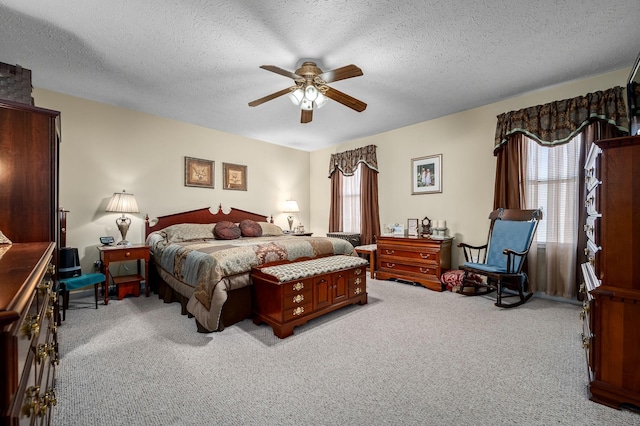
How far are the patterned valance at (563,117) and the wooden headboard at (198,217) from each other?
4470 millimetres

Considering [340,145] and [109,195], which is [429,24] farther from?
[109,195]

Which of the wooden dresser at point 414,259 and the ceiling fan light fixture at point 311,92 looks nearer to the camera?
the ceiling fan light fixture at point 311,92

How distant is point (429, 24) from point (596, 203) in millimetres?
1893

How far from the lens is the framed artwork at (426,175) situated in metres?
4.82

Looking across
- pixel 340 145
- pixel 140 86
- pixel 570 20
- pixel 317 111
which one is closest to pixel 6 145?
pixel 140 86

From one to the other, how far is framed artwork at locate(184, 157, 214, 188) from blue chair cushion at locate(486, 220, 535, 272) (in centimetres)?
471

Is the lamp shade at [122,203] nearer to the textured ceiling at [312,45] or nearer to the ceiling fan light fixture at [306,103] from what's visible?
the textured ceiling at [312,45]

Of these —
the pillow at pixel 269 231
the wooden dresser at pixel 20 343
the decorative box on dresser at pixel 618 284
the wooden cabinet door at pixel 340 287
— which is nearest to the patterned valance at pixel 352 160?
the pillow at pixel 269 231

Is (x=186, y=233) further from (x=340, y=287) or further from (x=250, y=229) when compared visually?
(x=340, y=287)

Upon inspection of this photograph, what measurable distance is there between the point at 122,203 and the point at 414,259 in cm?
442

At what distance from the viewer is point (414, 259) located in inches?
178

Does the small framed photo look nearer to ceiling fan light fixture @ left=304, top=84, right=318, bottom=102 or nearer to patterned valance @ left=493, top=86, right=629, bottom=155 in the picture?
patterned valance @ left=493, top=86, right=629, bottom=155

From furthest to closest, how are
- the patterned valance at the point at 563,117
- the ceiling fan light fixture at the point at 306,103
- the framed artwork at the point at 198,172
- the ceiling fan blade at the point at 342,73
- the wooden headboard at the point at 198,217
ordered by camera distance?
the framed artwork at the point at 198,172
the wooden headboard at the point at 198,217
the patterned valance at the point at 563,117
the ceiling fan light fixture at the point at 306,103
the ceiling fan blade at the point at 342,73

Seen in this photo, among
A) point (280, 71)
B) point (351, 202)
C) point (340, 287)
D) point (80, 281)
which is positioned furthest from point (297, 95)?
point (351, 202)
